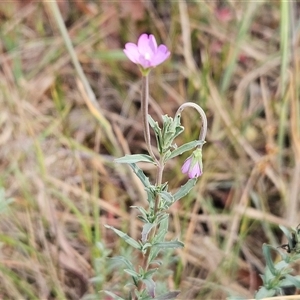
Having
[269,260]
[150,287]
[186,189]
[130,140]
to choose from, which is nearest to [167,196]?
[186,189]

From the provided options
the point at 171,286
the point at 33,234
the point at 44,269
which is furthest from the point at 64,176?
the point at 171,286

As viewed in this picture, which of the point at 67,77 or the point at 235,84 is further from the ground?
the point at 67,77

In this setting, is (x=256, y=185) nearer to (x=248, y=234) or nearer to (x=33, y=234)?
(x=248, y=234)

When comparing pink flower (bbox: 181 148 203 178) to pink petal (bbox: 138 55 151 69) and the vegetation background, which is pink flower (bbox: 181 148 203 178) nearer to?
pink petal (bbox: 138 55 151 69)

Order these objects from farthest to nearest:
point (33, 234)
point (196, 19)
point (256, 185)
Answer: point (196, 19) < point (256, 185) < point (33, 234)

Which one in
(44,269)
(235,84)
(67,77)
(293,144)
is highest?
(67,77)

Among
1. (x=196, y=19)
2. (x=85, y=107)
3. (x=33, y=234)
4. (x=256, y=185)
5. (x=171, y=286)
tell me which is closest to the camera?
(x=171, y=286)
